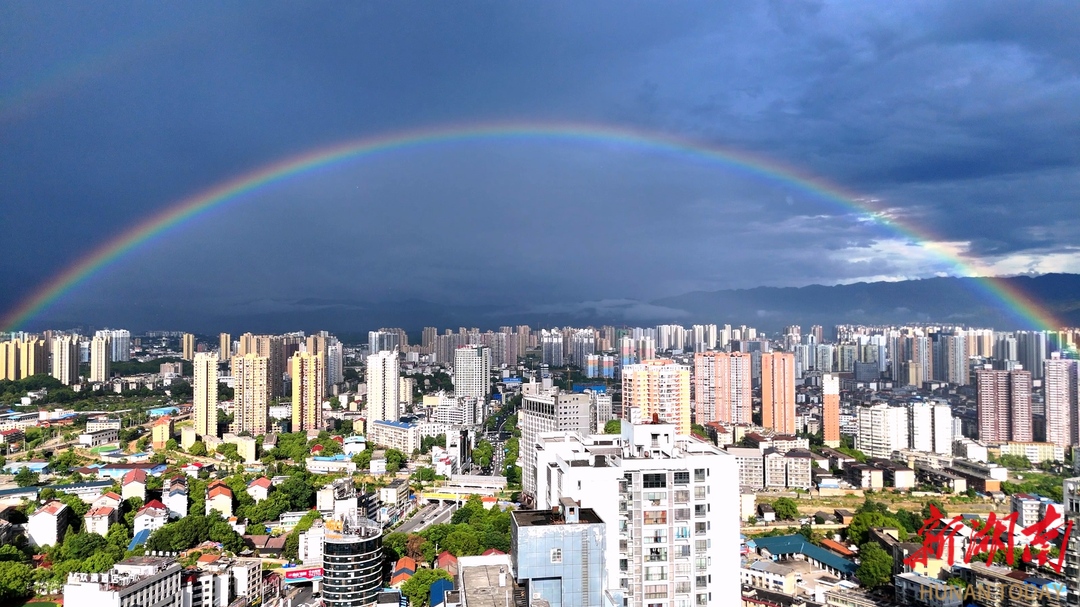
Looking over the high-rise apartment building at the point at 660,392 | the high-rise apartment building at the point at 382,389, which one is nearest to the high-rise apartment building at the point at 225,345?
the high-rise apartment building at the point at 382,389

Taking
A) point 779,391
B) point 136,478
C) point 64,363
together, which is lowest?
point 136,478

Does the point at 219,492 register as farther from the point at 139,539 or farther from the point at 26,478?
the point at 26,478

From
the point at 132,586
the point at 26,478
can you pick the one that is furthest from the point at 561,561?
the point at 26,478

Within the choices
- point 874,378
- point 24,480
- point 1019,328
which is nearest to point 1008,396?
point 1019,328

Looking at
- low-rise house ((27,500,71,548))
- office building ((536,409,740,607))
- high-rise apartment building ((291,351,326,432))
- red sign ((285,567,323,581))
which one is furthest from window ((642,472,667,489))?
high-rise apartment building ((291,351,326,432))

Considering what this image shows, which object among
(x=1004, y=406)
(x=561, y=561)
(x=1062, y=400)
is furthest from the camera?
(x=1004, y=406)

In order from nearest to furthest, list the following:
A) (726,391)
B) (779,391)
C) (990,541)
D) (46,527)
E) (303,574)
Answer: (990,541)
(303,574)
(46,527)
(779,391)
(726,391)

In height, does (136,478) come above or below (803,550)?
above
